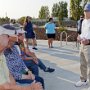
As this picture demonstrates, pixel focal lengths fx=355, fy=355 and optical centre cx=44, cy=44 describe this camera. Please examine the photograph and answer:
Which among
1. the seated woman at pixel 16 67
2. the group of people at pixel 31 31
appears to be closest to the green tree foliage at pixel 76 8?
the group of people at pixel 31 31

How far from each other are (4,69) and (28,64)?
11.0ft

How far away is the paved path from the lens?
8055 mm

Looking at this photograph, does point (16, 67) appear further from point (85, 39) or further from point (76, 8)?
point (76, 8)

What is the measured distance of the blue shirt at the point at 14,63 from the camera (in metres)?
5.72

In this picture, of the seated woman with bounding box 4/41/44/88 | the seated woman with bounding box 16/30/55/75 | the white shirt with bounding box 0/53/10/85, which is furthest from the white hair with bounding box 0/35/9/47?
the seated woman with bounding box 16/30/55/75

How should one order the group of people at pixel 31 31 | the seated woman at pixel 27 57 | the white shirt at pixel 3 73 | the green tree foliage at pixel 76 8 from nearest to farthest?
the white shirt at pixel 3 73 → the seated woman at pixel 27 57 → the group of people at pixel 31 31 → the green tree foliage at pixel 76 8

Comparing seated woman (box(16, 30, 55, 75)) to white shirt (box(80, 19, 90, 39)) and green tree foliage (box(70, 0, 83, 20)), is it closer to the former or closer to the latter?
white shirt (box(80, 19, 90, 39))

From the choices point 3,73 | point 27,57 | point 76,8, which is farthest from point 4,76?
point 76,8

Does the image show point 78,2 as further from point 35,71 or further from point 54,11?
point 35,71

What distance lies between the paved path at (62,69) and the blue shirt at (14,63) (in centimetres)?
200

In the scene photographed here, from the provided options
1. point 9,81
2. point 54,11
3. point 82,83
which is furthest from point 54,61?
point 54,11

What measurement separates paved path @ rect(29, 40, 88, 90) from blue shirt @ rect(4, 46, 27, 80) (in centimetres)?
200

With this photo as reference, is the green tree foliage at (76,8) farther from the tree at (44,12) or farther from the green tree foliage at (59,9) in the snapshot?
the tree at (44,12)

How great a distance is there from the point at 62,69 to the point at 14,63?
4165 mm
